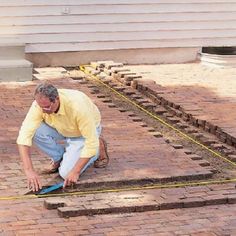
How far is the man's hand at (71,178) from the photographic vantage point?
6.81 m

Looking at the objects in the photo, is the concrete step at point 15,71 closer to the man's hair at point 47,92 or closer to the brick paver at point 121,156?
the brick paver at point 121,156

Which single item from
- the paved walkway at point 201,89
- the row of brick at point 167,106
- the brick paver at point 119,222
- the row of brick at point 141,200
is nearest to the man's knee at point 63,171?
the row of brick at point 141,200

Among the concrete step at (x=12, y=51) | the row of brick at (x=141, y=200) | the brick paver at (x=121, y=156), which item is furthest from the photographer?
the concrete step at (x=12, y=51)

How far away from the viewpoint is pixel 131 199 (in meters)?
6.78

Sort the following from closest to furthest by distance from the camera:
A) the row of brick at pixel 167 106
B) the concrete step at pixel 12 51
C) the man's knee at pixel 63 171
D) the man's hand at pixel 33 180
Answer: the man's hand at pixel 33 180 < the man's knee at pixel 63 171 < the row of brick at pixel 167 106 < the concrete step at pixel 12 51

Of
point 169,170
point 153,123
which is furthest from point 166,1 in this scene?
point 169,170

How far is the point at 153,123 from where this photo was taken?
31.0 feet

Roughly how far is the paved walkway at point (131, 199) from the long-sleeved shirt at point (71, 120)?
0.46 meters

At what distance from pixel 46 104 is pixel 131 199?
3.63ft

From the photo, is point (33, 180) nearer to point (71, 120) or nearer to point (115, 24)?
point (71, 120)

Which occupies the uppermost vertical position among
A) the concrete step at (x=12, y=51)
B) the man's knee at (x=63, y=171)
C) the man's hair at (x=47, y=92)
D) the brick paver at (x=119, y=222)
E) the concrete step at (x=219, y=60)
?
the man's hair at (x=47, y=92)

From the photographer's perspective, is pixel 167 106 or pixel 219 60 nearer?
pixel 167 106

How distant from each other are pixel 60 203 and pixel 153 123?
3.10 meters

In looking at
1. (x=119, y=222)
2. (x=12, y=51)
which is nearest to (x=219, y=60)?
(x=12, y=51)
